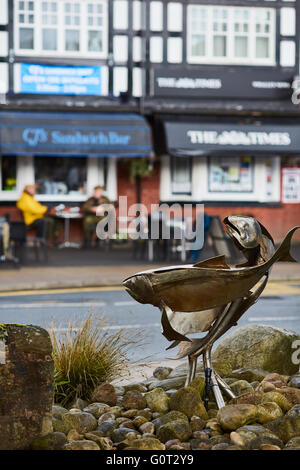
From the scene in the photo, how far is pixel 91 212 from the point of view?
73.5 ft

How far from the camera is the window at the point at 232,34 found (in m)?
24.3

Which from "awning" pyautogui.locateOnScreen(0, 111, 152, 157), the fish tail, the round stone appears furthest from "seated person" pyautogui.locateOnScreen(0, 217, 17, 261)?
the fish tail

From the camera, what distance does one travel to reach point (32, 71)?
22.8 m

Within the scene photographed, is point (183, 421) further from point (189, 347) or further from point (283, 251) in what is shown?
point (283, 251)

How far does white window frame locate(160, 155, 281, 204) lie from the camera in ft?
80.0

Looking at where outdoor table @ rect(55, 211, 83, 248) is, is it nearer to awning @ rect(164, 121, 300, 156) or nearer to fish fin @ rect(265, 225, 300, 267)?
awning @ rect(164, 121, 300, 156)

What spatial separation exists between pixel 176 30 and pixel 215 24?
1.23 metres

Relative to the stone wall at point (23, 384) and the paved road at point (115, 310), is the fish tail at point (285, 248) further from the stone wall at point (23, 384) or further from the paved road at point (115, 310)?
the paved road at point (115, 310)

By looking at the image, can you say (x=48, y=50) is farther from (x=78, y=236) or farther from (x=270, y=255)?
(x=270, y=255)

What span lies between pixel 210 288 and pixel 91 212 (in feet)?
57.0

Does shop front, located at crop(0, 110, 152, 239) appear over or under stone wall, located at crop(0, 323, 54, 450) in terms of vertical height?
over

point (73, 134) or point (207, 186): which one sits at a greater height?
point (73, 134)

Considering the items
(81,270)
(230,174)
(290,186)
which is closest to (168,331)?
(81,270)

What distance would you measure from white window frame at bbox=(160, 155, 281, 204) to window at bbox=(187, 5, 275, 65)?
9.53 ft
